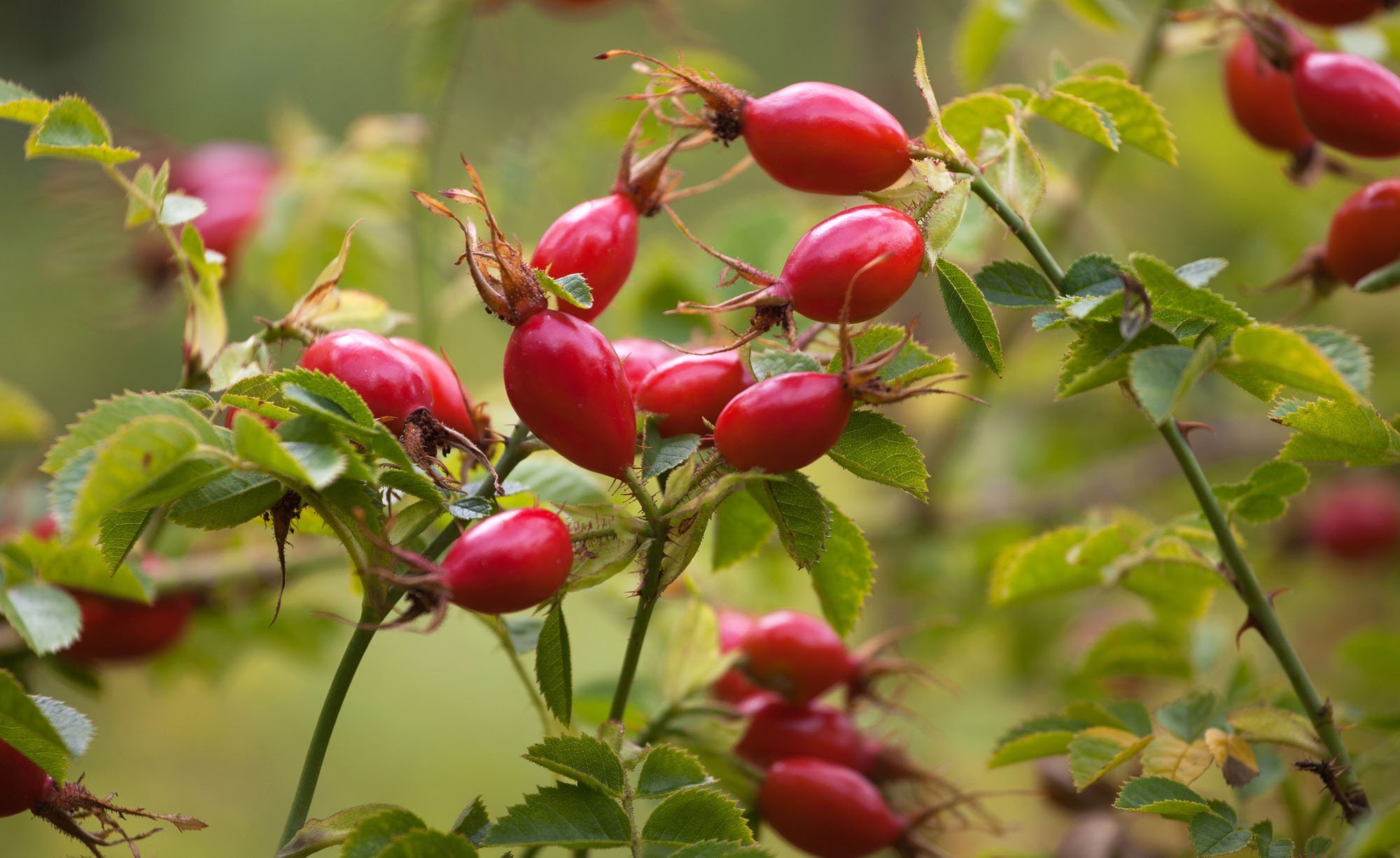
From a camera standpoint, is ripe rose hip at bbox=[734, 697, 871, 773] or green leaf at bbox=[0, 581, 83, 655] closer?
green leaf at bbox=[0, 581, 83, 655]

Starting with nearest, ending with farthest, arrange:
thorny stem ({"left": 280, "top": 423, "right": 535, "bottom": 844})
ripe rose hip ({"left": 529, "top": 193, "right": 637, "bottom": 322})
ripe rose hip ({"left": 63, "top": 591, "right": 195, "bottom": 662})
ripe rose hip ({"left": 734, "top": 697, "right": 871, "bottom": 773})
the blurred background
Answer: thorny stem ({"left": 280, "top": 423, "right": 535, "bottom": 844})
ripe rose hip ({"left": 529, "top": 193, "right": 637, "bottom": 322})
ripe rose hip ({"left": 734, "top": 697, "right": 871, "bottom": 773})
ripe rose hip ({"left": 63, "top": 591, "right": 195, "bottom": 662})
the blurred background

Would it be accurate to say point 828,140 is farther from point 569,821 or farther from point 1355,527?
point 1355,527

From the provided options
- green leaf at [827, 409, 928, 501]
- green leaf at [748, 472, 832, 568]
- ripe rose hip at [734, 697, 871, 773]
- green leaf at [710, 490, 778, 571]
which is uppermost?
green leaf at [827, 409, 928, 501]

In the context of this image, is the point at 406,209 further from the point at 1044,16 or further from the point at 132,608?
the point at 1044,16

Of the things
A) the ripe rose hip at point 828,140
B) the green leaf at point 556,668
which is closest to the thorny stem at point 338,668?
the green leaf at point 556,668

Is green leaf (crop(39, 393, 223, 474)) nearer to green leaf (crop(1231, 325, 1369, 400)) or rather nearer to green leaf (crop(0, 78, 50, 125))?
green leaf (crop(0, 78, 50, 125))

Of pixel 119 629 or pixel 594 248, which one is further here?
pixel 119 629

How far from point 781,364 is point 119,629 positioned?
0.87 metres

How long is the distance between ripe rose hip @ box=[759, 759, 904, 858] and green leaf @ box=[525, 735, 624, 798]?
267 millimetres

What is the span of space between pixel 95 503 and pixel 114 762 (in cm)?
241

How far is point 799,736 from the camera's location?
1.04 metres

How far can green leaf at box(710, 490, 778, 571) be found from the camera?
922 millimetres

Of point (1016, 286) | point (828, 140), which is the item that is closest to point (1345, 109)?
point (1016, 286)

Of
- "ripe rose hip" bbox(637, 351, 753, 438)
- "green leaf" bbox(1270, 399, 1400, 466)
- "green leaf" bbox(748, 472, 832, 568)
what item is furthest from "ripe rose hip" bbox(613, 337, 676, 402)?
"green leaf" bbox(1270, 399, 1400, 466)
